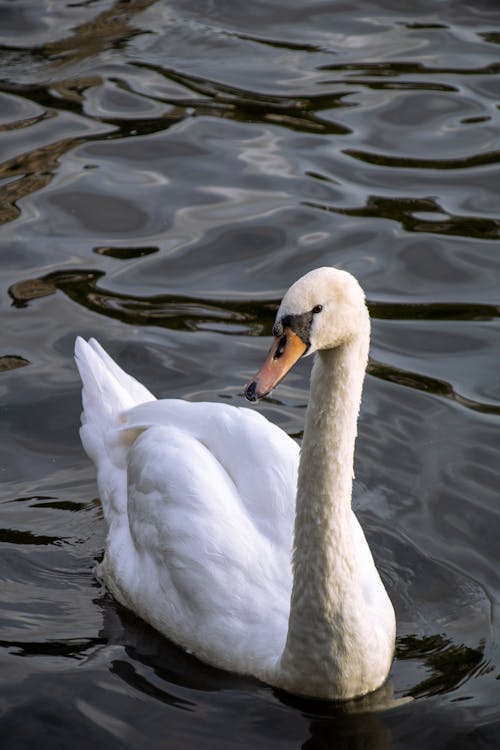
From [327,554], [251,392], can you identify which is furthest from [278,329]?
[327,554]

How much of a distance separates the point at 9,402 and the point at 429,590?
309cm

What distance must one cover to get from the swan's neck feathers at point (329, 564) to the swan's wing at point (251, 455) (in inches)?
26.4

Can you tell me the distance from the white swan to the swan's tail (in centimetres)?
2

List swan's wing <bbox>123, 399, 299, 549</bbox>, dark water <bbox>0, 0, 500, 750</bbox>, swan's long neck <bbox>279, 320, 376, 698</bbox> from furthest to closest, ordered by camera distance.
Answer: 1. swan's wing <bbox>123, 399, 299, 549</bbox>
2. dark water <bbox>0, 0, 500, 750</bbox>
3. swan's long neck <bbox>279, 320, 376, 698</bbox>

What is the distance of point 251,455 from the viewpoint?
21.6 feet

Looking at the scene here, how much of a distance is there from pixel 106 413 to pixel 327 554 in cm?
234

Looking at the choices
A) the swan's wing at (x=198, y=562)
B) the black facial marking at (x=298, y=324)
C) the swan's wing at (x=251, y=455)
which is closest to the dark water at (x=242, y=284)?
the swan's wing at (x=198, y=562)

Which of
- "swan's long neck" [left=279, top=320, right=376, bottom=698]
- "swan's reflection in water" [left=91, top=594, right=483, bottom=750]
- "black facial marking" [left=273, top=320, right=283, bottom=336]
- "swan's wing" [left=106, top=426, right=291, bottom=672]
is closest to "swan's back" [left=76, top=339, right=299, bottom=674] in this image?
"swan's wing" [left=106, top=426, right=291, bottom=672]

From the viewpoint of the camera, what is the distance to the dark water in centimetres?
599

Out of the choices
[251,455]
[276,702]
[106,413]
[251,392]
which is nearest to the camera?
[251,392]

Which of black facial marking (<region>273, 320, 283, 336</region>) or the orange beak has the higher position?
black facial marking (<region>273, 320, 283, 336</region>)

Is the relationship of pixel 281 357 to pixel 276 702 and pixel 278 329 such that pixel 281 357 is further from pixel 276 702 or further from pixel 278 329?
pixel 276 702

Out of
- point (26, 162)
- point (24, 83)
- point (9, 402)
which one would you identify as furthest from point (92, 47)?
point (9, 402)

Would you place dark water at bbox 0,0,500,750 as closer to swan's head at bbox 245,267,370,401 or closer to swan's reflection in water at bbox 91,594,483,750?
swan's reflection in water at bbox 91,594,483,750
